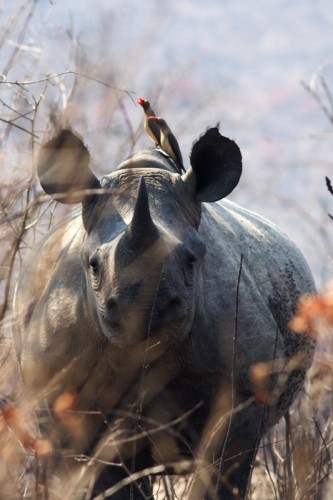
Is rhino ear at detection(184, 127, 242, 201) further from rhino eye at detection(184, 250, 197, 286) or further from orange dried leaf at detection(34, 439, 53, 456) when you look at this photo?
A: orange dried leaf at detection(34, 439, 53, 456)

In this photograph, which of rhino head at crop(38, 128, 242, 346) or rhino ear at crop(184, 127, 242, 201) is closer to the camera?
rhino head at crop(38, 128, 242, 346)

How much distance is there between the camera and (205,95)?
20.6 ft

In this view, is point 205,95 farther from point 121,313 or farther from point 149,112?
point 149,112

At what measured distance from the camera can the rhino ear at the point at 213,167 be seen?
654 centimetres

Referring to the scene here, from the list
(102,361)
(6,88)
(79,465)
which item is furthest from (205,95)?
(79,465)

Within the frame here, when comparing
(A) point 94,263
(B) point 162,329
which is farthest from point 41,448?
(A) point 94,263

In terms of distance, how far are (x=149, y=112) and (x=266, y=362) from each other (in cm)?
266

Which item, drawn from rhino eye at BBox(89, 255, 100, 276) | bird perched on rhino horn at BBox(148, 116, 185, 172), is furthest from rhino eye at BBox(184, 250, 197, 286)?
bird perched on rhino horn at BBox(148, 116, 185, 172)

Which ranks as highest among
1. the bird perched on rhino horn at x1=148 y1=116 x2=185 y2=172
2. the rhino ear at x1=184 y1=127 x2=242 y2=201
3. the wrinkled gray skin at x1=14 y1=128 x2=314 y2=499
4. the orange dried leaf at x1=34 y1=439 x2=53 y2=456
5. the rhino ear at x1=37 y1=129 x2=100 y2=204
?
the bird perched on rhino horn at x1=148 y1=116 x2=185 y2=172

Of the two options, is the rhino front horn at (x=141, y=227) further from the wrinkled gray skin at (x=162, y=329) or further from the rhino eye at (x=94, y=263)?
the rhino eye at (x=94, y=263)

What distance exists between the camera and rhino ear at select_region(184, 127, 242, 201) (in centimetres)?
654

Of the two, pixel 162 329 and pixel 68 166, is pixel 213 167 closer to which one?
pixel 68 166

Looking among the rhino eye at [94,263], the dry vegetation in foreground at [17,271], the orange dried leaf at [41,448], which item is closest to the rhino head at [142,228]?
the rhino eye at [94,263]

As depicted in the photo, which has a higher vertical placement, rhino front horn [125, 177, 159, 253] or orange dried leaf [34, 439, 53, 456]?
rhino front horn [125, 177, 159, 253]
